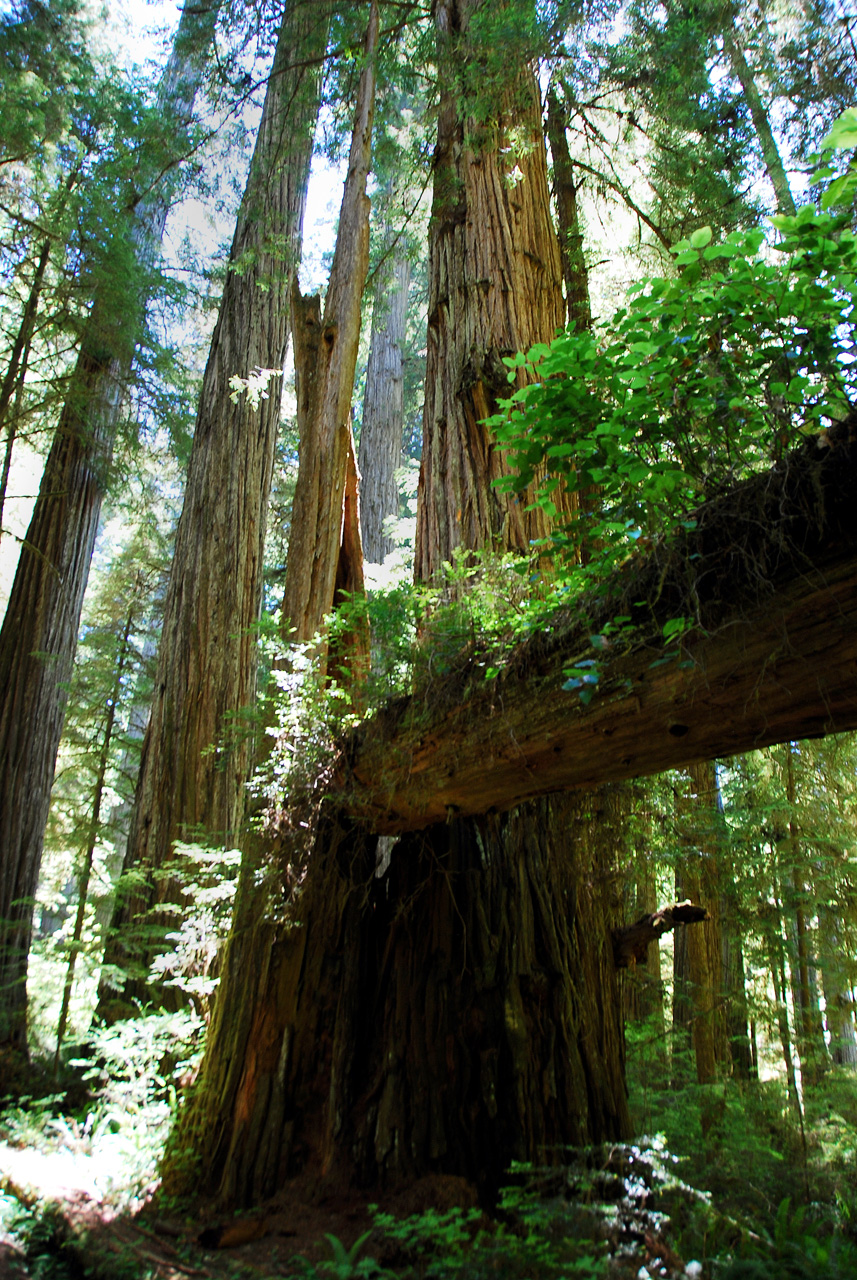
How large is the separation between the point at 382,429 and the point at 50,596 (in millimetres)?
8380

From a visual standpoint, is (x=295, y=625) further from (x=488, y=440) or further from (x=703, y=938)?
(x=703, y=938)

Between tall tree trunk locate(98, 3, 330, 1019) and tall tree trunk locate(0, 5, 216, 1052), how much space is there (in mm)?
1092

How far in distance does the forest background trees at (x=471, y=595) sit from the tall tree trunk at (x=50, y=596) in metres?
0.05

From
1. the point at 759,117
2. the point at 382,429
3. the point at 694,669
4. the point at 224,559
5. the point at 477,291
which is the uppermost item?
the point at 382,429

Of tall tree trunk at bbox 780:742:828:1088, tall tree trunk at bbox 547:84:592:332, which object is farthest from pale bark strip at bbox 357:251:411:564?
tall tree trunk at bbox 780:742:828:1088

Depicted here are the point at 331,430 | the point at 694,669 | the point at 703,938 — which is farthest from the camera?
the point at 703,938

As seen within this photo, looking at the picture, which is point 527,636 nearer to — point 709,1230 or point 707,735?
point 707,735

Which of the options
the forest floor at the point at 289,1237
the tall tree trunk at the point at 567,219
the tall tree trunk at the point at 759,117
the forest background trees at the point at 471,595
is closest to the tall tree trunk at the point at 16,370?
the forest background trees at the point at 471,595

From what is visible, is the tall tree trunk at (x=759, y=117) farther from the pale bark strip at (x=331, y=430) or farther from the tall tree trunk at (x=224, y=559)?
the tall tree trunk at (x=224, y=559)

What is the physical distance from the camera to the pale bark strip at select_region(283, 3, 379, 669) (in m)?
4.90

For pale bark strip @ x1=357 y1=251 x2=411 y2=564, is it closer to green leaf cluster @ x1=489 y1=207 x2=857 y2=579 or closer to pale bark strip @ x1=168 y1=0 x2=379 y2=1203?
pale bark strip @ x1=168 y1=0 x2=379 y2=1203

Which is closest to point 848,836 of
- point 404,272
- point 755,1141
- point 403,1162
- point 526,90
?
point 755,1141

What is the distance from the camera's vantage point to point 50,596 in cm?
878

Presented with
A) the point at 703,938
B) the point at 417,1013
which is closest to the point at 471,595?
the point at 417,1013
